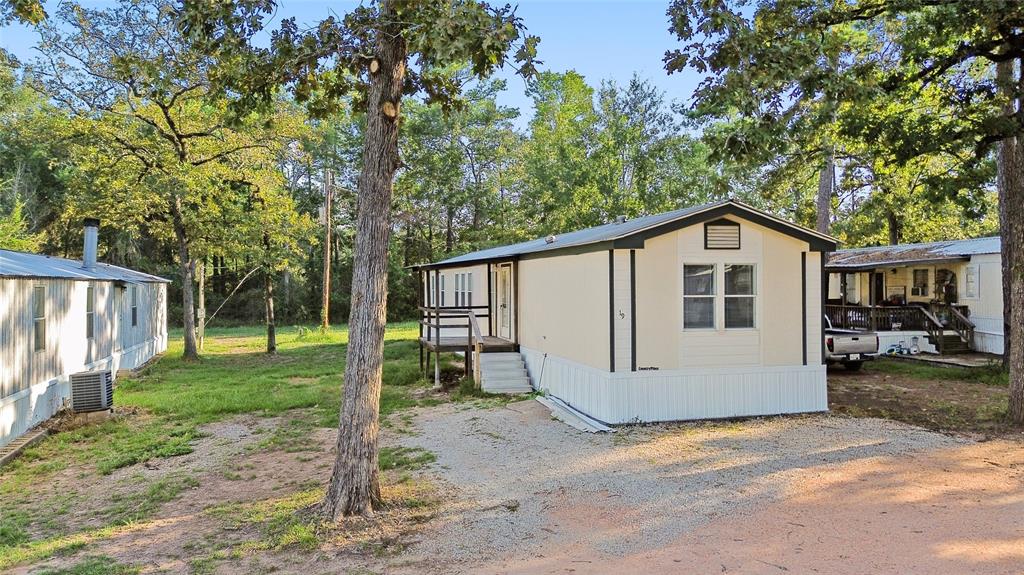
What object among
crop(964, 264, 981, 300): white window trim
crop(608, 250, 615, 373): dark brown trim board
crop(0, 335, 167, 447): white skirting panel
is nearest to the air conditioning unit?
crop(0, 335, 167, 447): white skirting panel

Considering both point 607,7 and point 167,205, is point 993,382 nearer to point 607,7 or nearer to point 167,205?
point 607,7

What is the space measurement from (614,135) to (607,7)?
15.4m

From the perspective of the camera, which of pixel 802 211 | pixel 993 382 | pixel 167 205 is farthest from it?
pixel 802 211

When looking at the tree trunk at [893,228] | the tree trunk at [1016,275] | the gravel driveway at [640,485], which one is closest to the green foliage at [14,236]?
the gravel driveway at [640,485]

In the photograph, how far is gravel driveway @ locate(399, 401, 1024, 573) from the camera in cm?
450

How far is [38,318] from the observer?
9539 millimetres

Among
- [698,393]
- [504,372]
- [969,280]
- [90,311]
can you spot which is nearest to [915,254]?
[969,280]

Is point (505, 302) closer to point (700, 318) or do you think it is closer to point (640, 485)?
point (700, 318)

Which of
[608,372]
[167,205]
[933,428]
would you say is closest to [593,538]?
[608,372]

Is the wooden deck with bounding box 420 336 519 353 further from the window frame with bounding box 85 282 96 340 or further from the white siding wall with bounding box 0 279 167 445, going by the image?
the window frame with bounding box 85 282 96 340

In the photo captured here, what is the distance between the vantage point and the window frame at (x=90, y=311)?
1223 cm

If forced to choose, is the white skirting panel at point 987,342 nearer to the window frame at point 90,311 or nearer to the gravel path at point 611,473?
the gravel path at point 611,473

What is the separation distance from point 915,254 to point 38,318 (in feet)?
70.0

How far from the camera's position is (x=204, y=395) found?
12.1 m
